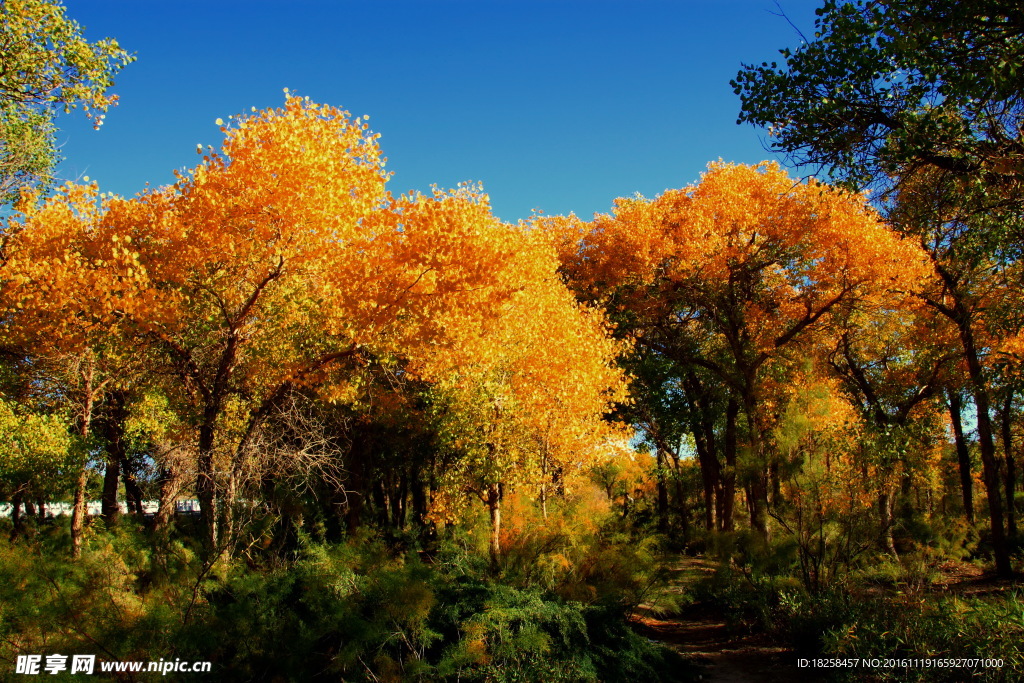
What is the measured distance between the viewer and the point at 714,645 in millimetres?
11055

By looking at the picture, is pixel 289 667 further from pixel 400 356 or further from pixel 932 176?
pixel 932 176

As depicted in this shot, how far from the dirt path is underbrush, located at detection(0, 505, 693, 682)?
105 cm

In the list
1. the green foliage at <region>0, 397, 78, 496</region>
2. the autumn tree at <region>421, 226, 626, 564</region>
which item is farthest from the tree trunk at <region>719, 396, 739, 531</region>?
the green foliage at <region>0, 397, 78, 496</region>

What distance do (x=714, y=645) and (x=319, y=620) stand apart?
7.38 meters

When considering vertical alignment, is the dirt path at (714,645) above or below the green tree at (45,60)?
below

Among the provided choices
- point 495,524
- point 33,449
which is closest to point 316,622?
point 495,524

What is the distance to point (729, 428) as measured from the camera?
1856 cm

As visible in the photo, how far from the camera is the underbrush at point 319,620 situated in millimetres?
5461

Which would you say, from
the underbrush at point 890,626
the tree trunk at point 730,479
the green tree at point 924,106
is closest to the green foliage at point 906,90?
the green tree at point 924,106

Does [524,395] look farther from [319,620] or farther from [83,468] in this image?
[83,468]

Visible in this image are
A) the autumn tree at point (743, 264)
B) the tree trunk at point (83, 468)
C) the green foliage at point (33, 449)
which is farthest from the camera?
the autumn tree at point (743, 264)

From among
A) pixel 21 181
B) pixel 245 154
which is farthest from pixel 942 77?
pixel 21 181

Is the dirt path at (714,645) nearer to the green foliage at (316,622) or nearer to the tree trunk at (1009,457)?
the green foliage at (316,622)

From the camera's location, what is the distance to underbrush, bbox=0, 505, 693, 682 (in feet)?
17.9
